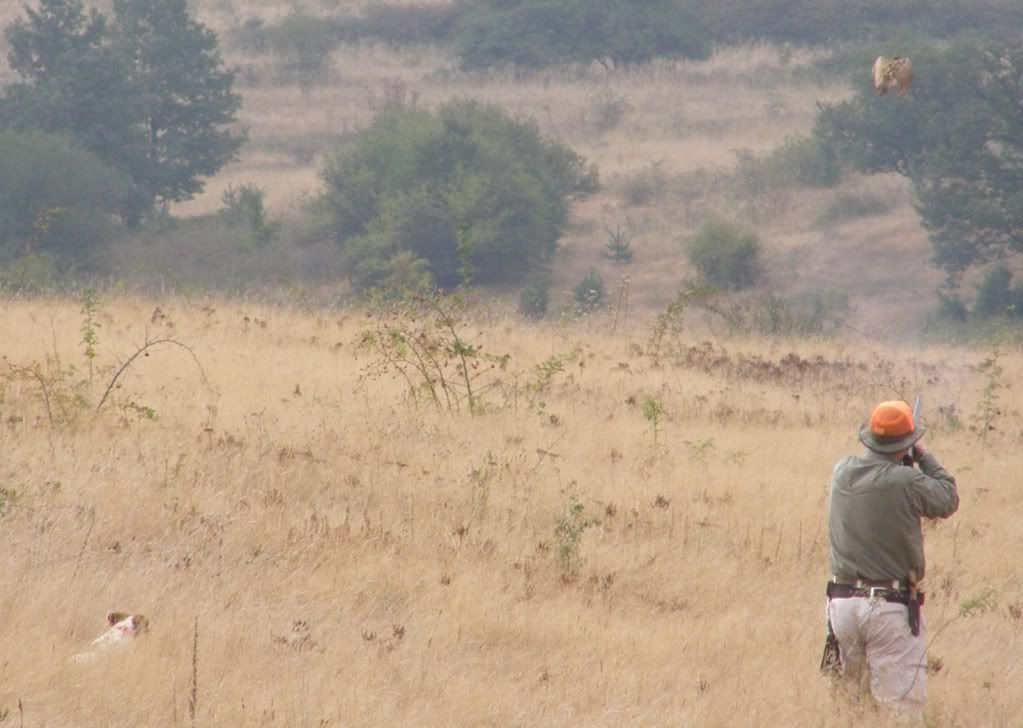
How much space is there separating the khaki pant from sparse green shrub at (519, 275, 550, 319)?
2434 cm

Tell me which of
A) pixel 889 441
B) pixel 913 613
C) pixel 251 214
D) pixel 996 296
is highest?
pixel 889 441

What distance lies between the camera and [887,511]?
5.35 m

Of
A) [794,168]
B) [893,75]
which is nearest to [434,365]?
[893,75]

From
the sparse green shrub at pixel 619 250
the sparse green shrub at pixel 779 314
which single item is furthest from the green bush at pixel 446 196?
the sparse green shrub at pixel 779 314

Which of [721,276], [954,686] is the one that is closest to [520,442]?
[954,686]

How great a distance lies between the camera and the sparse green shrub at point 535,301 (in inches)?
1207

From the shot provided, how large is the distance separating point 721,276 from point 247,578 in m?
27.7

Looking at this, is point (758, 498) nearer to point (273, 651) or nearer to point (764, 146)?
point (273, 651)

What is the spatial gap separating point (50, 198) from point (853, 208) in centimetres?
2032

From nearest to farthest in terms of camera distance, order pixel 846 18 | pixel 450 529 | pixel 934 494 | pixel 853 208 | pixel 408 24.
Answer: pixel 934 494, pixel 450 529, pixel 853 208, pixel 846 18, pixel 408 24

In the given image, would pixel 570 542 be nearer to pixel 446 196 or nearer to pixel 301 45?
pixel 446 196

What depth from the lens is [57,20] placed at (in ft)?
123

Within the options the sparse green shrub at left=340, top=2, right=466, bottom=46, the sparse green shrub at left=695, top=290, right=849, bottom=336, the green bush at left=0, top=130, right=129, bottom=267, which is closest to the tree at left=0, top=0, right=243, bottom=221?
the green bush at left=0, top=130, right=129, bottom=267

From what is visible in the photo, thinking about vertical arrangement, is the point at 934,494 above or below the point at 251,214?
above
